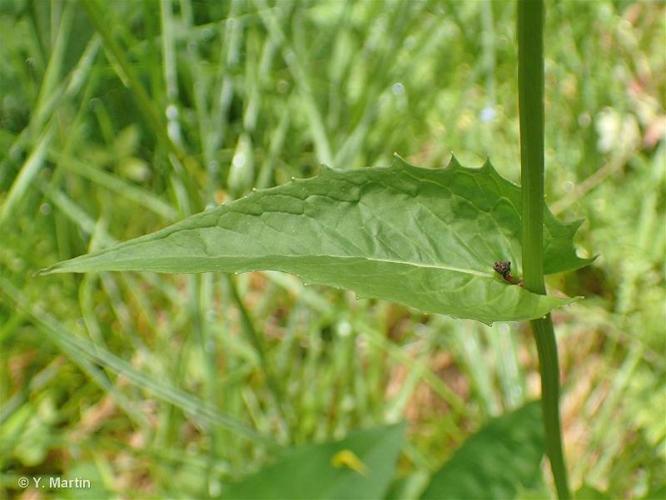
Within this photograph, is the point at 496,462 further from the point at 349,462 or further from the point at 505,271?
the point at 505,271

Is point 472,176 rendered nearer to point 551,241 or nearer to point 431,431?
point 551,241

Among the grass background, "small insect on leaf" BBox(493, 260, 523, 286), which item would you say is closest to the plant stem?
"small insect on leaf" BBox(493, 260, 523, 286)

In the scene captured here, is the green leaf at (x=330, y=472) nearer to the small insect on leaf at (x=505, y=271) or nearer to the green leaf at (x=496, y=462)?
the green leaf at (x=496, y=462)

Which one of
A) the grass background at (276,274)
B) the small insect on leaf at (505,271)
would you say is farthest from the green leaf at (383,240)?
the grass background at (276,274)

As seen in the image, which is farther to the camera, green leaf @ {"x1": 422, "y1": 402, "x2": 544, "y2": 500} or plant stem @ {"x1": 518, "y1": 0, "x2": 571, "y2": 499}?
green leaf @ {"x1": 422, "y1": 402, "x2": 544, "y2": 500}

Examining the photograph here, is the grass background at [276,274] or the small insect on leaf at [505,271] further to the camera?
the grass background at [276,274]

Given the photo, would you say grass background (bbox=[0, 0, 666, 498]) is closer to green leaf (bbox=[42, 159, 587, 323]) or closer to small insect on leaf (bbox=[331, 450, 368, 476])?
small insect on leaf (bbox=[331, 450, 368, 476])
